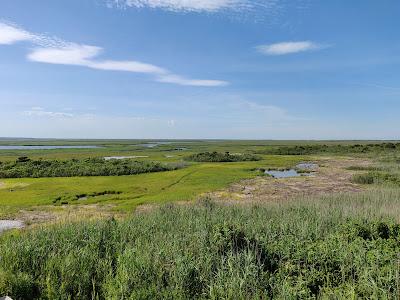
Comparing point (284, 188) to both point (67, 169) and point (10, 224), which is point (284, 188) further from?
point (67, 169)

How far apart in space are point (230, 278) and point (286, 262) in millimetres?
1875

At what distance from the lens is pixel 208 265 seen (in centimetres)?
788

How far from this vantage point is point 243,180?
35781 mm

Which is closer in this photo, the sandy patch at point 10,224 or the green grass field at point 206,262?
the green grass field at point 206,262

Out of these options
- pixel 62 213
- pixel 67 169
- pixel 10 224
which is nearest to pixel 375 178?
pixel 62 213

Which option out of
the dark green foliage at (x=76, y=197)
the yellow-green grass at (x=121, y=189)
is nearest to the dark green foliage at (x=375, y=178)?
the yellow-green grass at (x=121, y=189)

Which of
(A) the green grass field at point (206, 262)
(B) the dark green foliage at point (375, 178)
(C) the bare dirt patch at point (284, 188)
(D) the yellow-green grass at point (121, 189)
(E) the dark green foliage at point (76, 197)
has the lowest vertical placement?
(E) the dark green foliage at point (76, 197)

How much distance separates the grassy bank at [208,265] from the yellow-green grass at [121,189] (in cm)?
1359

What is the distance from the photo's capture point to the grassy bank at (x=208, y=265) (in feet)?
22.1

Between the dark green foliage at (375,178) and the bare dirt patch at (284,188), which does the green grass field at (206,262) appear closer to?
the bare dirt patch at (284,188)

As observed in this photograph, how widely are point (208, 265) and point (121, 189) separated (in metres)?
24.7

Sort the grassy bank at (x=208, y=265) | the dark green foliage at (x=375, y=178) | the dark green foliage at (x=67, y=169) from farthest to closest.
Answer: the dark green foliage at (x=67, y=169)
the dark green foliage at (x=375, y=178)
the grassy bank at (x=208, y=265)

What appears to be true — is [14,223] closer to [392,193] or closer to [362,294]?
[362,294]

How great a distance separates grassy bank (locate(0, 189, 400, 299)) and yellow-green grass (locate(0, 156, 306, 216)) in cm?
1359
